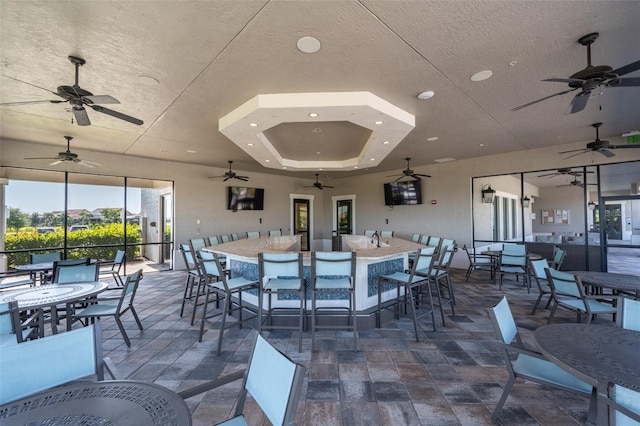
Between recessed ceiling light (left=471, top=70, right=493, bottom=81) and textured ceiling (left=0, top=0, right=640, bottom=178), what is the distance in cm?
7

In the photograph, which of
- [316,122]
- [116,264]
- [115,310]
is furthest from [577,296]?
[116,264]

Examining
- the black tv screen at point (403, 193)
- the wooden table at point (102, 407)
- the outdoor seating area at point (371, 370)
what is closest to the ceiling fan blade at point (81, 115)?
the outdoor seating area at point (371, 370)

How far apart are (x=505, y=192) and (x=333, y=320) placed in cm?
776

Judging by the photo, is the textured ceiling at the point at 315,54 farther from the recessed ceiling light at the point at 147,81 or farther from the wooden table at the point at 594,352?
the wooden table at the point at 594,352

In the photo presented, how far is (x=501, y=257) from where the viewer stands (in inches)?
202

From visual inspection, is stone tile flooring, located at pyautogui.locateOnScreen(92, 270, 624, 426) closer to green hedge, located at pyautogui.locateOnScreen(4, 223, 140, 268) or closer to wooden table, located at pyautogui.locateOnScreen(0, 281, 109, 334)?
wooden table, located at pyautogui.locateOnScreen(0, 281, 109, 334)

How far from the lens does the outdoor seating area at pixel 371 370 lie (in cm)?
185

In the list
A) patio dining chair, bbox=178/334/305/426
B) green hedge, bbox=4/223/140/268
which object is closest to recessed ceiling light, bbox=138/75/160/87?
patio dining chair, bbox=178/334/305/426

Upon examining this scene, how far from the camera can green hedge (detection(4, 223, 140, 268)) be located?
567 cm

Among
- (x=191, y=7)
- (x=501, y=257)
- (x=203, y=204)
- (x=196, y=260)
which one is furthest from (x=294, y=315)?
(x=203, y=204)

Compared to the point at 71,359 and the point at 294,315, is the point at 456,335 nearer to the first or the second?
the point at 294,315

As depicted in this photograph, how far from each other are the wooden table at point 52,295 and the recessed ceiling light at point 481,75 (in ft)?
15.3

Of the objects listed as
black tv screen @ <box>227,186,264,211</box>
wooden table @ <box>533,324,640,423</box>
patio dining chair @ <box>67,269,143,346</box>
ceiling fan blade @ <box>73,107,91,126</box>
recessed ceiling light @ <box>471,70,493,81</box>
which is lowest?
patio dining chair @ <box>67,269,143,346</box>

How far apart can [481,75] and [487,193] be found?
510 centimetres
